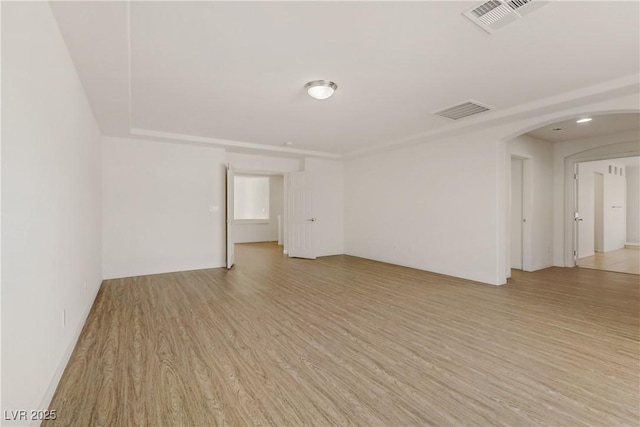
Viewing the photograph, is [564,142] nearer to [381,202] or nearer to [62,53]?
[381,202]

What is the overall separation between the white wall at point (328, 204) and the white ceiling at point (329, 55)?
10.7 feet

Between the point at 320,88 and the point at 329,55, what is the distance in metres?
0.54

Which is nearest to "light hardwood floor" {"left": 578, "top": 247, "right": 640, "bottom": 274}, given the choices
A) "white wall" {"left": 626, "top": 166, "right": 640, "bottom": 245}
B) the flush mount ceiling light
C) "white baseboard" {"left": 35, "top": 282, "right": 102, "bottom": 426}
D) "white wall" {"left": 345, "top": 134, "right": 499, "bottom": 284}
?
"white wall" {"left": 626, "top": 166, "right": 640, "bottom": 245}

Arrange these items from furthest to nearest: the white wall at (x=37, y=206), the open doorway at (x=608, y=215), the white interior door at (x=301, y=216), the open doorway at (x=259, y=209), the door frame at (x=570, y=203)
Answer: the open doorway at (x=259, y=209) < the white interior door at (x=301, y=216) < the open doorway at (x=608, y=215) < the door frame at (x=570, y=203) < the white wall at (x=37, y=206)

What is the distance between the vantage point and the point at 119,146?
509 cm

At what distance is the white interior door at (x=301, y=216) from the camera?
23.5ft

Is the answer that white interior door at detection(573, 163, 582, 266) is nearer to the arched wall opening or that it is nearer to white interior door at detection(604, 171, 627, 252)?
the arched wall opening

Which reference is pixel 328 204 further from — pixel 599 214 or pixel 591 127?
pixel 599 214

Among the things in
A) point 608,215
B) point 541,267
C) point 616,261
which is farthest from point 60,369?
point 608,215

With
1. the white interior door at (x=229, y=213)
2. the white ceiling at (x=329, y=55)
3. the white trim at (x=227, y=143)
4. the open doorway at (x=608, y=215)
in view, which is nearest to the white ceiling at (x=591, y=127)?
the open doorway at (x=608, y=215)

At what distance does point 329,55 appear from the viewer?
104 inches

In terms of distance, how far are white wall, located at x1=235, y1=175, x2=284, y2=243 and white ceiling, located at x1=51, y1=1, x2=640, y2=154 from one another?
21.5 feet

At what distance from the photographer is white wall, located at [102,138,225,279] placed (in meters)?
5.04

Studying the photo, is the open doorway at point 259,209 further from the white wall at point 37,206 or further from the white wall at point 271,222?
the white wall at point 37,206
